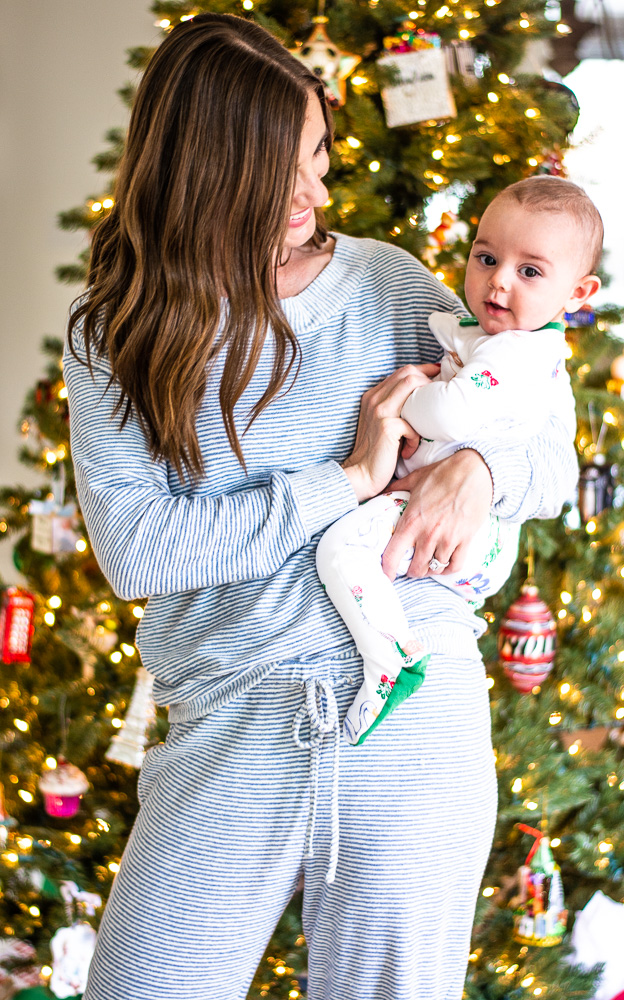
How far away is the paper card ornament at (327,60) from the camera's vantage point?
174 cm

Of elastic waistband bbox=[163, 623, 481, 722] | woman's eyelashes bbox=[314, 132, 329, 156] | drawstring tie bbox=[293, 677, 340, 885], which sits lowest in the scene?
drawstring tie bbox=[293, 677, 340, 885]

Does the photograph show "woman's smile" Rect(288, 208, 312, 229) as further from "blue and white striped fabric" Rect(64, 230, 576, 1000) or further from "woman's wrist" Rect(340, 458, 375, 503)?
"woman's wrist" Rect(340, 458, 375, 503)

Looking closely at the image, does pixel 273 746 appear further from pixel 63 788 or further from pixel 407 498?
pixel 63 788

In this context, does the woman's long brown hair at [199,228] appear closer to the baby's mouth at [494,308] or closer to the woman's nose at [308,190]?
the woman's nose at [308,190]

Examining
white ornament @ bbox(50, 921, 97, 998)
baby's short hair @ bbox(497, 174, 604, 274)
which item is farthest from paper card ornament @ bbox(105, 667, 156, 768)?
baby's short hair @ bbox(497, 174, 604, 274)

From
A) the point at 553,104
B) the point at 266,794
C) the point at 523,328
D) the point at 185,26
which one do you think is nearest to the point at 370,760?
the point at 266,794

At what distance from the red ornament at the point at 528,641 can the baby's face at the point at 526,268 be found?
0.81 meters

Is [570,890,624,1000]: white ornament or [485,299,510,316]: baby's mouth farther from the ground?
[485,299,510,316]: baby's mouth

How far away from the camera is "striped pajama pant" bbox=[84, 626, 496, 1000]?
1034 millimetres

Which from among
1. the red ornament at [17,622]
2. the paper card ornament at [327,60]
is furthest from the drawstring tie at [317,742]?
the red ornament at [17,622]

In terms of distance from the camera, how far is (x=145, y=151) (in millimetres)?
1086

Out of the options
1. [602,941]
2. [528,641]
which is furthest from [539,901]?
[528,641]

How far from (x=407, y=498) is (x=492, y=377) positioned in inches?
7.7

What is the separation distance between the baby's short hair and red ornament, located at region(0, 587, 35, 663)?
1.61m
